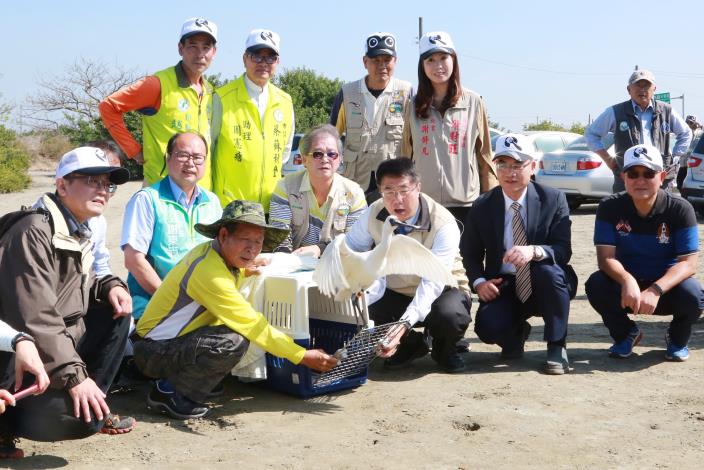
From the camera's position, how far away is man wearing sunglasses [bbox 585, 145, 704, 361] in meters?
5.03

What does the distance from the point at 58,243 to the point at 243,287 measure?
3.80 feet

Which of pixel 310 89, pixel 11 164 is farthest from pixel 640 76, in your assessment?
pixel 310 89

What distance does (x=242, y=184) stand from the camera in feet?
18.5

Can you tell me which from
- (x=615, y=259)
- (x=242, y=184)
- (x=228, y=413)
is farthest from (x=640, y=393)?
(x=242, y=184)

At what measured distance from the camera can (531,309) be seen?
518 cm

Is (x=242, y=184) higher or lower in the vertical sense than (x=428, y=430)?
higher

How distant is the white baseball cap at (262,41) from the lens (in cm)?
561

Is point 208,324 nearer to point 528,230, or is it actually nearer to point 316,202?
point 316,202

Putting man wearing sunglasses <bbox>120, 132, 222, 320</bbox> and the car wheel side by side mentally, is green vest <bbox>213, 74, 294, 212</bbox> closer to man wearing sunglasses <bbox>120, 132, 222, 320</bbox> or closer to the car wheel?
man wearing sunglasses <bbox>120, 132, 222, 320</bbox>

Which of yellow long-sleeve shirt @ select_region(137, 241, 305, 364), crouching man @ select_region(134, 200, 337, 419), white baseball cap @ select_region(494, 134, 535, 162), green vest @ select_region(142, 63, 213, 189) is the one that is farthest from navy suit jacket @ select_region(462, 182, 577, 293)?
green vest @ select_region(142, 63, 213, 189)

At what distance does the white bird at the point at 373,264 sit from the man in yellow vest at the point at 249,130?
1.56 metres

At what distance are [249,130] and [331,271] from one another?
1.83 m

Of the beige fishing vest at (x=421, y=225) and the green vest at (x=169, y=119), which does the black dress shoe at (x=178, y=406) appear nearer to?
the beige fishing vest at (x=421, y=225)

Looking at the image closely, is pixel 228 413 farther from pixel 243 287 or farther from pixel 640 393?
pixel 640 393
